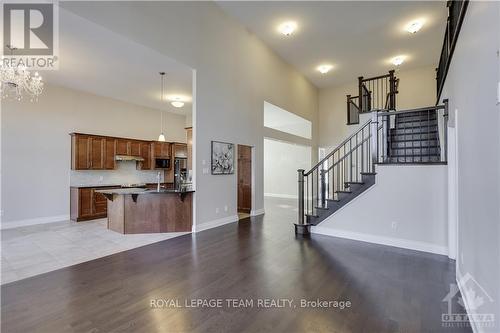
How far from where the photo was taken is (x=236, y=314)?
2.28 meters

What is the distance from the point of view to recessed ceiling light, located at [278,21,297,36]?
21.1 feet

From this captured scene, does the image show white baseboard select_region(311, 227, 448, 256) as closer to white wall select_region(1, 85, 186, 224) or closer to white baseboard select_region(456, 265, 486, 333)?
white baseboard select_region(456, 265, 486, 333)

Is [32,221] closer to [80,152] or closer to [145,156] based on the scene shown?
[80,152]

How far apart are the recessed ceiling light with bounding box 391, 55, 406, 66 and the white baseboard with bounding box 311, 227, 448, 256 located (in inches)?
273

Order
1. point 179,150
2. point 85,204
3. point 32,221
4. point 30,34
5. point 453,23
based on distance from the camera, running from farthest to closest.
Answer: point 179,150
point 85,204
point 32,221
point 30,34
point 453,23

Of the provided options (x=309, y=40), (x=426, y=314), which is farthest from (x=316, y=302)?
(x=309, y=40)

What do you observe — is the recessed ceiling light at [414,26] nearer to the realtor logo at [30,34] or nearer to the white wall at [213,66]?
the white wall at [213,66]

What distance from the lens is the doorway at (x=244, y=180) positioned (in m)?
7.23

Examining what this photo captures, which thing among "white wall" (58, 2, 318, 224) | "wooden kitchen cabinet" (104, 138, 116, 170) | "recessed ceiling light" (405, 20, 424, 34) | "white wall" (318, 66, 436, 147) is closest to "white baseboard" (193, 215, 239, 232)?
"white wall" (58, 2, 318, 224)

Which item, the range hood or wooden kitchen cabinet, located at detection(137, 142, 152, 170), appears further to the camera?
wooden kitchen cabinet, located at detection(137, 142, 152, 170)

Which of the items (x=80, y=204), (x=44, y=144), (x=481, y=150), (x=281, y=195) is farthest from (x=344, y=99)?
(x=44, y=144)

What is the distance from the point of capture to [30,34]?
4129mm

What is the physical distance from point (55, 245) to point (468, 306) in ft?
19.3

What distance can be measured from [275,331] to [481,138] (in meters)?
2.26
